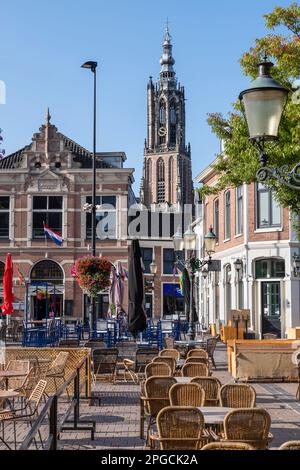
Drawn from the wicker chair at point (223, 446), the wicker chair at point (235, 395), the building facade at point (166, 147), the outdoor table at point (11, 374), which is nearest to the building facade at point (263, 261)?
the outdoor table at point (11, 374)

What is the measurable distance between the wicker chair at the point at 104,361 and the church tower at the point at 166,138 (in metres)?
90.6

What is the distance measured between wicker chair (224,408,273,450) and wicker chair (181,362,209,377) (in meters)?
4.82

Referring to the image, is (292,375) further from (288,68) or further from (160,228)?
(160,228)

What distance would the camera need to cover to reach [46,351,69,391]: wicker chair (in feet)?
41.4

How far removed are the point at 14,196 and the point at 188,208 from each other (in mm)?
47744

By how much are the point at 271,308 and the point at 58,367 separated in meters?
16.8

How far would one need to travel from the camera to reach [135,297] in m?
17.1

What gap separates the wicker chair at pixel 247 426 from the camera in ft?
22.3

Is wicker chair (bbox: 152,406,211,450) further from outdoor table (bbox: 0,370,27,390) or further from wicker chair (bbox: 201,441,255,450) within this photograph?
outdoor table (bbox: 0,370,27,390)

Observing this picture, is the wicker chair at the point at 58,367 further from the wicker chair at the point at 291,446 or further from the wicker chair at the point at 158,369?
the wicker chair at the point at 291,446

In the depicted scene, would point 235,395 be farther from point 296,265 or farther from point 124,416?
point 296,265

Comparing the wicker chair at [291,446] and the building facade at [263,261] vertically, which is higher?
the building facade at [263,261]

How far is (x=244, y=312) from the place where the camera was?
28156 mm
